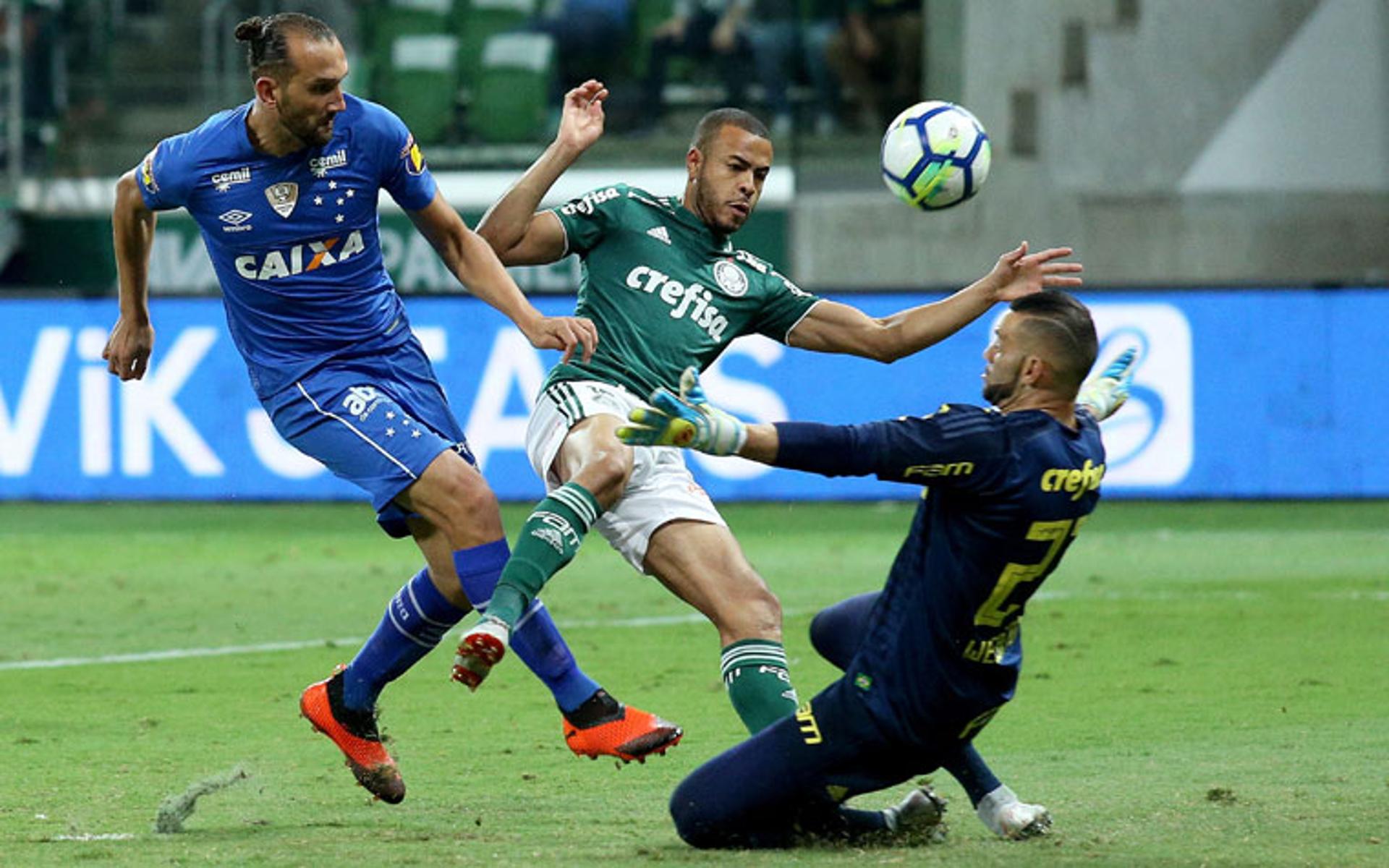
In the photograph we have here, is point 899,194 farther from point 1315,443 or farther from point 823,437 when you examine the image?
point 1315,443

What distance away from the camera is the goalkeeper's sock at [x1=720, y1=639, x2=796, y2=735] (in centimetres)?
572

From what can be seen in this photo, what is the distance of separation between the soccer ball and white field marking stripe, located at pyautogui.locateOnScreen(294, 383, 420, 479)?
1.81m

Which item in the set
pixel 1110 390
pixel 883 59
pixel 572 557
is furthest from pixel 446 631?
pixel 883 59

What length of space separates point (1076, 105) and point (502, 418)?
23.4 feet

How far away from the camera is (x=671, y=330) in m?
6.43

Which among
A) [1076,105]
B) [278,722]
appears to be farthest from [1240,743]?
[1076,105]

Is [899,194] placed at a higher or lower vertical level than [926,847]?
higher

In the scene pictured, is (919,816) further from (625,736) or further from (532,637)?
(532,637)

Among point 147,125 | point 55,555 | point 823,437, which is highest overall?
point 147,125

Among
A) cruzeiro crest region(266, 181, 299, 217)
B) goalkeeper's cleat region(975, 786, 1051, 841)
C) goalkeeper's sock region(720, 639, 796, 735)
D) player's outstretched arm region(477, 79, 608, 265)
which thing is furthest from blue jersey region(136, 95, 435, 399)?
goalkeeper's cleat region(975, 786, 1051, 841)

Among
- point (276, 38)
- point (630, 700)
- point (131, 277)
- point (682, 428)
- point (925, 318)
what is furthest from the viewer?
point (630, 700)

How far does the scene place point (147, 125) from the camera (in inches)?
834

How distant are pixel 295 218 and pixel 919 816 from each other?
8.12ft

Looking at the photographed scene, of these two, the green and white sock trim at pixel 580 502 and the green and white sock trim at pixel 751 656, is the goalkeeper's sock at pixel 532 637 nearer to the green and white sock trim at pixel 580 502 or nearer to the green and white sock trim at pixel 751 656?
the green and white sock trim at pixel 580 502
